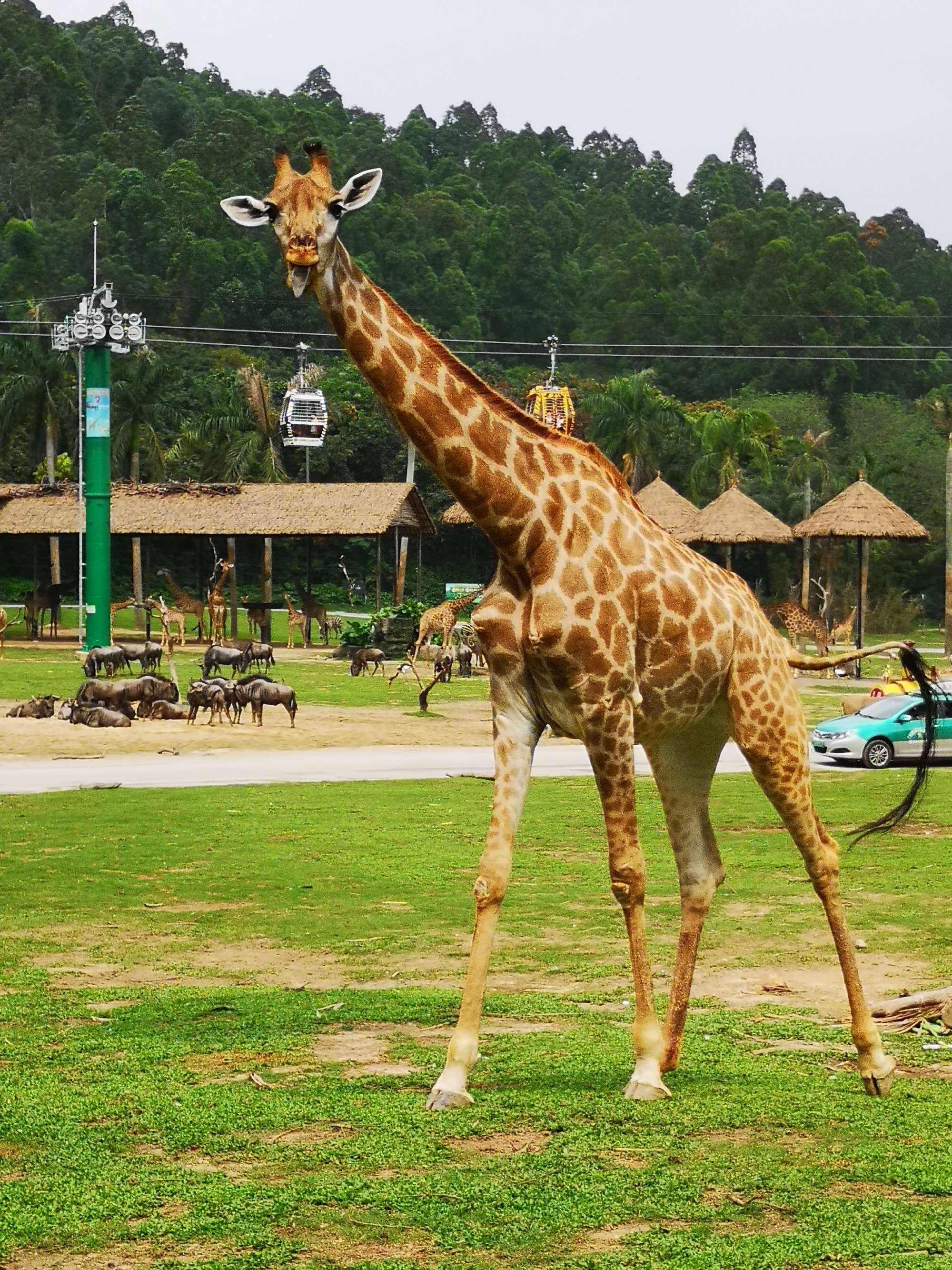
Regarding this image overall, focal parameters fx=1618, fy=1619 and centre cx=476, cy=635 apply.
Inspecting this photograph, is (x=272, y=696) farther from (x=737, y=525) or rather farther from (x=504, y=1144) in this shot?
(x=737, y=525)

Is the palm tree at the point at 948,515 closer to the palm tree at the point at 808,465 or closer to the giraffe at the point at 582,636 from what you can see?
the palm tree at the point at 808,465

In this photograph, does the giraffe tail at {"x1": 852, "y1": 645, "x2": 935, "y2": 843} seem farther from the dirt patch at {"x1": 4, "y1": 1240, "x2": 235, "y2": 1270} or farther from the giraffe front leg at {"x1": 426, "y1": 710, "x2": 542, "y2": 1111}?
the dirt patch at {"x1": 4, "y1": 1240, "x2": 235, "y2": 1270}

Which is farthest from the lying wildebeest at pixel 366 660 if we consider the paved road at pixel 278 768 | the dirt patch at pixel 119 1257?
the dirt patch at pixel 119 1257

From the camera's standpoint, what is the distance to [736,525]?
51188 millimetres

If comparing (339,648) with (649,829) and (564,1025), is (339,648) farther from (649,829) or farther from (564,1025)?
(564,1025)

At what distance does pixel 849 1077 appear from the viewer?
758cm

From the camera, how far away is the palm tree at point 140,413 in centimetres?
5975

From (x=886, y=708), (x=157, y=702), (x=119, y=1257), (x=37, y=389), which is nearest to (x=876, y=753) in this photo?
(x=886, y=708)

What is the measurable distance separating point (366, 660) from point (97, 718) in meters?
13.0

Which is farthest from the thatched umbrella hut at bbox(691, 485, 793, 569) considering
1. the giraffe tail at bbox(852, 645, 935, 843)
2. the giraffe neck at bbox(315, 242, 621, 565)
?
the giraffe neck at bbox(315, 242, 621, 565)

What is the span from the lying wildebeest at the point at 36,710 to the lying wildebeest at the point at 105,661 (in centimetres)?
542

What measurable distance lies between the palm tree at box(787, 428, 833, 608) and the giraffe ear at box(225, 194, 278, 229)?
5583 centimetres

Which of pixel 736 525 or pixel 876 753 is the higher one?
pixel 736 525

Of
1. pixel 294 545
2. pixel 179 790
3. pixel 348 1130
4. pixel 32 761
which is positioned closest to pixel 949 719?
pixel 179 790
